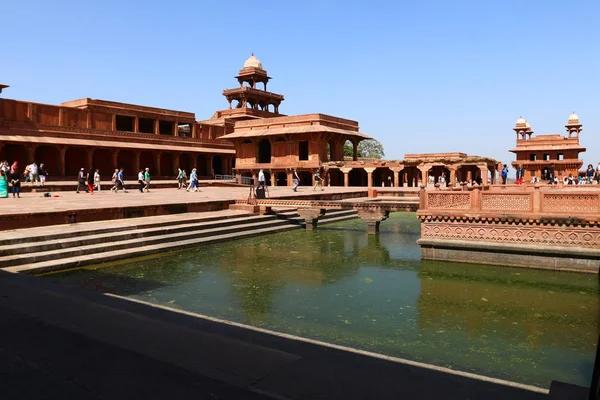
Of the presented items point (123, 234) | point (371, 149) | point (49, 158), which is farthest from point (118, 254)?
point (371, 149)

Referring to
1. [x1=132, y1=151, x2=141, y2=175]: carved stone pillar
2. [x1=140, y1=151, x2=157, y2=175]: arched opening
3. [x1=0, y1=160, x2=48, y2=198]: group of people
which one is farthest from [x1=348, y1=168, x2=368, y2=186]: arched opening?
[x1=0, y1=160, x2=48, y2=198]: group of people

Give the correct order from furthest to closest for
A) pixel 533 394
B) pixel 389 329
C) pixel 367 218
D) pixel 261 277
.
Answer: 1. pixel 367 218
2. pixel 261 277
3. pixel 389 329
4. pixel 533 394

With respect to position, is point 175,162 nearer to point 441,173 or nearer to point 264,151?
point 264,151

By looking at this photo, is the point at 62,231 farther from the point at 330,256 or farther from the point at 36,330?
the point at 36,330

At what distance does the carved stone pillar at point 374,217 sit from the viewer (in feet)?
53.6

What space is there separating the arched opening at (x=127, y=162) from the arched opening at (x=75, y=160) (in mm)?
2926

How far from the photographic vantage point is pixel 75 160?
34.5m

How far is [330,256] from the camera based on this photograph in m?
12.5

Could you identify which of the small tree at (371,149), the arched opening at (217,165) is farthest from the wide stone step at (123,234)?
the small tree at (371,149)

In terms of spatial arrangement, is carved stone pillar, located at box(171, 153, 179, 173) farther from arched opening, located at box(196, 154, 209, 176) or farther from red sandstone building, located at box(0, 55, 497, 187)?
arched opening, located at box(196, 154, 209, 176)

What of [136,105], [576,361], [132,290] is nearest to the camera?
[576,361]

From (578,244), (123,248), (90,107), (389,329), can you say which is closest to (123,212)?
(123,248)

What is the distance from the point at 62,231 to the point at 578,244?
1172 cm

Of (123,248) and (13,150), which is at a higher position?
(13,150)
